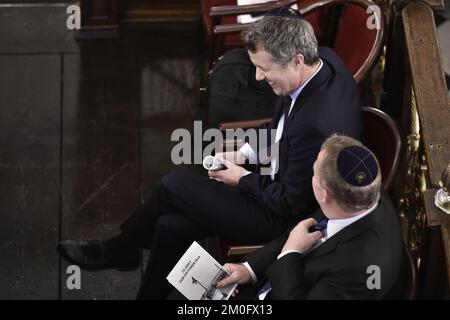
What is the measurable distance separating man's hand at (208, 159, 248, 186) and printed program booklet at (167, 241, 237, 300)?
398 millimetres

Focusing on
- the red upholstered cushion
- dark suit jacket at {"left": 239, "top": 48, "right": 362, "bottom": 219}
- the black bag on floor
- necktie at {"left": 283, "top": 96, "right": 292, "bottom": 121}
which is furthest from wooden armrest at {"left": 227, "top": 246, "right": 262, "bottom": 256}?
the red upholstered cushion

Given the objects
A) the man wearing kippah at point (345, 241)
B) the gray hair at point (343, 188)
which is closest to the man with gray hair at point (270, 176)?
the man wearing kippah at point (345, 241)

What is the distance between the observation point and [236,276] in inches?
123

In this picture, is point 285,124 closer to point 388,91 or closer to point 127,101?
point 388,91

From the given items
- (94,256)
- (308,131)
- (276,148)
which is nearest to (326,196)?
(308,131)

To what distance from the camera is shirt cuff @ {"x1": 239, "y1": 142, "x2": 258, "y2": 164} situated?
12.0 feet

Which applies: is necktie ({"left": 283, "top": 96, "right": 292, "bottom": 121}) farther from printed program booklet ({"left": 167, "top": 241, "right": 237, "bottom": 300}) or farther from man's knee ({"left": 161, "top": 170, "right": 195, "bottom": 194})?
printed program booklet ({"left": 167, "top": 241, "right": 237, "bottom": 300})

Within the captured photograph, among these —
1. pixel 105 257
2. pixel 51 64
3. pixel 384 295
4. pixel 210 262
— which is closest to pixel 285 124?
pixel 210 262

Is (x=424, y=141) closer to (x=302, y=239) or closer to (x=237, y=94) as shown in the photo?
(x=302, y=239)

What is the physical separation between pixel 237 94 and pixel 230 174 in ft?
2.02

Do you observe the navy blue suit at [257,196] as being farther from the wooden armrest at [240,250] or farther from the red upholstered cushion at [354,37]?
the red upholstered cushion at [354,37]

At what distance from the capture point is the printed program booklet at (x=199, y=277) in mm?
3145

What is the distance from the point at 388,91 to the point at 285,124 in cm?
89

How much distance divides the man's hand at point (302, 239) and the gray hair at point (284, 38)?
2.02 ft
